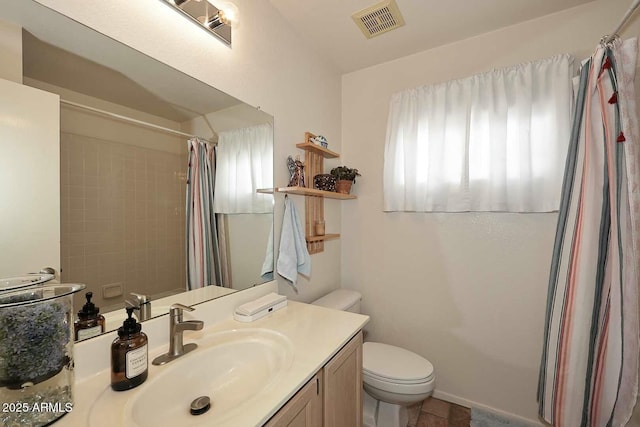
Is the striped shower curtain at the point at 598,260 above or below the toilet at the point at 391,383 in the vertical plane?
above

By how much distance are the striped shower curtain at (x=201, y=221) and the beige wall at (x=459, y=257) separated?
1247mm

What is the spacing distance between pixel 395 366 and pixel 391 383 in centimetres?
11

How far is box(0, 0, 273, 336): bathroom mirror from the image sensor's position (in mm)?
762

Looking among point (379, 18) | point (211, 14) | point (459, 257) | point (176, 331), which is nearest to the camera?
point (176, 331)

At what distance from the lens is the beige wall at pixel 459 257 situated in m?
1.60

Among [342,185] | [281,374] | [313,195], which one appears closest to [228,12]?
[313,195]

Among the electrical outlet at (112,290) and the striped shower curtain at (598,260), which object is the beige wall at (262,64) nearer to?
the electrical outlet at (112,290)

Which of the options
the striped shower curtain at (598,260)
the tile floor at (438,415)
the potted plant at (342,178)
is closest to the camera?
the striped shower curtain at (598,260)

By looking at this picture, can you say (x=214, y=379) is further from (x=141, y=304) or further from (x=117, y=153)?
(x=117, y=153)

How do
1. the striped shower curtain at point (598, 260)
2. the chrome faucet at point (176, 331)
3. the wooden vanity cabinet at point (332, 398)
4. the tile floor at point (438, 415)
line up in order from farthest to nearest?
the tile floor at point (438, 415) < the striped shower curtain at point (598, 260) < the chrome faucet at point (176, 331) < the wooden vanity cabinet at point (332, 398)

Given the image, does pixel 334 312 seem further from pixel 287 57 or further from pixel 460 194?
pixel 287 57

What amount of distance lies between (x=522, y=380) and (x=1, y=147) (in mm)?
2542

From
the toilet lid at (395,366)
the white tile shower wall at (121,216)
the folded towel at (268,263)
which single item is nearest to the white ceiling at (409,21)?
the white tile shower wall at (121,216)

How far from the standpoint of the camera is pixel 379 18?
5.21 feet
